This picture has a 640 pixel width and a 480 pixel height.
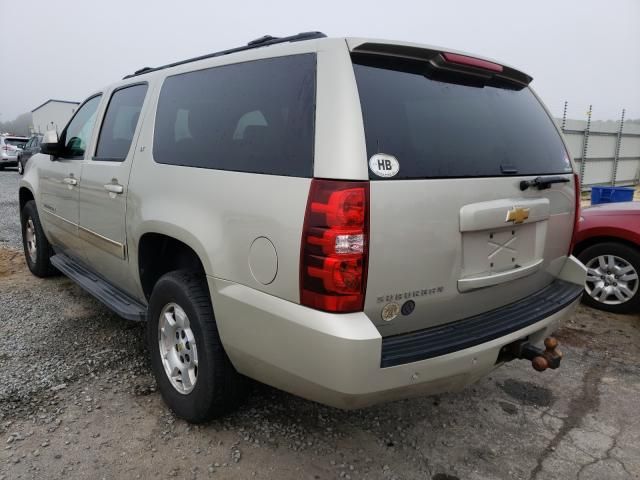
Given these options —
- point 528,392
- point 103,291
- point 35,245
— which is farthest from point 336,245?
point 35,245

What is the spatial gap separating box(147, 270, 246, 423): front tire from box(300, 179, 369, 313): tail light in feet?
2.51

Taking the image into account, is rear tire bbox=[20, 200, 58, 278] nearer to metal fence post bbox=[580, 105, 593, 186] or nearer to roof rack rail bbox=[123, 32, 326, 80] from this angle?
roof rack rail bbox=[123, 32, 326, 80]

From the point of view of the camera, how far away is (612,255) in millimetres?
4309

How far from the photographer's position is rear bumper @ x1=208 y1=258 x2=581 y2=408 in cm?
179

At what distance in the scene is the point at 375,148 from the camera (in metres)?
1.87

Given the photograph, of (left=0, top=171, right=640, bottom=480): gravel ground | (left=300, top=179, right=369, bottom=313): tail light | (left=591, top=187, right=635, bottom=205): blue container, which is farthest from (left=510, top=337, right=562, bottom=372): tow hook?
(left=591, top=187, right=635, bottom=205): blue container

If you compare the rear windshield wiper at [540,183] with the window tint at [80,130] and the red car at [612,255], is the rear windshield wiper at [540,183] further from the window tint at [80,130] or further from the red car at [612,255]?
the window tint at [80,130]

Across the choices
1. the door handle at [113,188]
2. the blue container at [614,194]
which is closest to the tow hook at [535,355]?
the door handle at [113,188]

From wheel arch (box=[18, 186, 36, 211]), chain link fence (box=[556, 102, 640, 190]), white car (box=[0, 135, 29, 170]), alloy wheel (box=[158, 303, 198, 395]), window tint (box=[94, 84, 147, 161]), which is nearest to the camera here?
alloy wheel (box=[158, 303, 198, 395])

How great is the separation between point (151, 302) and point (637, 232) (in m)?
4.01

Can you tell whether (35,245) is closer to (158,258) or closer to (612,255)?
(158,258)

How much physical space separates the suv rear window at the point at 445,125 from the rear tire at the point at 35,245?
13.4 ft

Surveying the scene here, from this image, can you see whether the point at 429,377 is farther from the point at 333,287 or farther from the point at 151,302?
the point at 151,302

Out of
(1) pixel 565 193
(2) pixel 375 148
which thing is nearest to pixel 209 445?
Answer: (2) pixel 375 148
